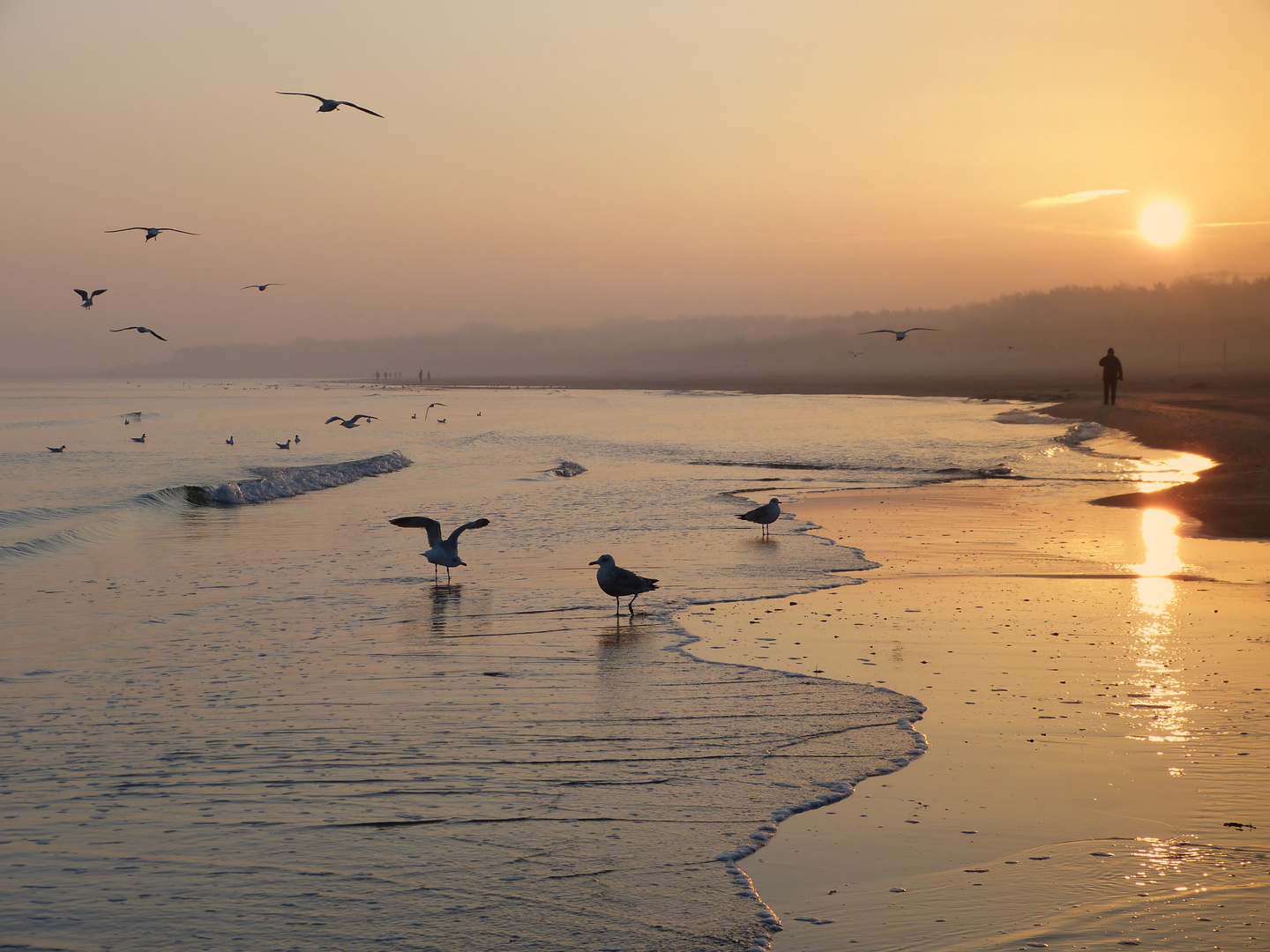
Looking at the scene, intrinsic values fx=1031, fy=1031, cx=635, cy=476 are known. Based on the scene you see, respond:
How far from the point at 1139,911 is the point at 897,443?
109 feet

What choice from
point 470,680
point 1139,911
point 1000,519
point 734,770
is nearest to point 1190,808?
point 1139,911

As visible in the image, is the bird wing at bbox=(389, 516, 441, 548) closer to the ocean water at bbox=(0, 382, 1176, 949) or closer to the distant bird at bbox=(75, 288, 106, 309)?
the ocean water at bbox=(0, 382, 1176, 949)

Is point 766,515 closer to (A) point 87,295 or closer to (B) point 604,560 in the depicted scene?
(B) point 604,560

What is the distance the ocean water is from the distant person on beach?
1290 inches

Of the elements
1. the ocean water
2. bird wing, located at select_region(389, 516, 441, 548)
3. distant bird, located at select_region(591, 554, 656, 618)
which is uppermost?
bird wing, located at select_region(389, 516, 441, 548)

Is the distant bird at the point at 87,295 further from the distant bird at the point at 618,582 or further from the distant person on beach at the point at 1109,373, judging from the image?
the distant person on beach at the point at 1109,373

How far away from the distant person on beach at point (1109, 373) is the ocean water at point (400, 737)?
32.8m

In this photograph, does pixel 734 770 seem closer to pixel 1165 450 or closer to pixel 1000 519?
pixel 1000 519

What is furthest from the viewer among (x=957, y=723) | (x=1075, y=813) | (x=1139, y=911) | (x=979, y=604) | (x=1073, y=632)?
(x=979, y=604)

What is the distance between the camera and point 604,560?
1096 centimetres

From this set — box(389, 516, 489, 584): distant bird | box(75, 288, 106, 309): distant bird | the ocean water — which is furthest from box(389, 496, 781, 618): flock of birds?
box(75, 288, 106, 309): distant bird

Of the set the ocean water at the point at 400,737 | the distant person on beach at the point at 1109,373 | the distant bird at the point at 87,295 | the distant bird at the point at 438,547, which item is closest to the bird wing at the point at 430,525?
the distant bird at the point at 438,547

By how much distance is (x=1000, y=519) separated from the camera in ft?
57.9

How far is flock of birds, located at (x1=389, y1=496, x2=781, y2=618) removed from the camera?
10.9 metres
